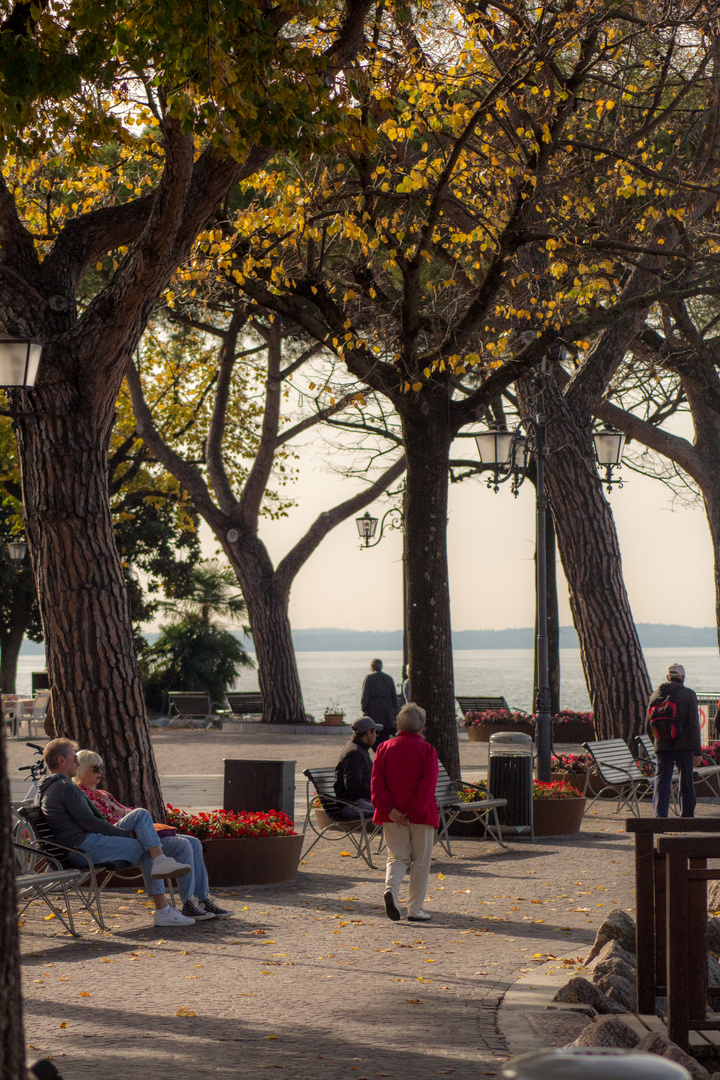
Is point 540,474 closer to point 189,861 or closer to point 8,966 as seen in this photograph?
point 189,861

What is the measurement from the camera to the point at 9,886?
3043 millimetres

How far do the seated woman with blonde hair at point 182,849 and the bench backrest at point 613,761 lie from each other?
23.0 ft

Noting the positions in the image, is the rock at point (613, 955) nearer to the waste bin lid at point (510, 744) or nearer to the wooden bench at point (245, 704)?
the waste bin lid at point (510, 744)

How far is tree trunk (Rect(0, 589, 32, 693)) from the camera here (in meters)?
39.6

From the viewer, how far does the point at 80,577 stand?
9.98 m

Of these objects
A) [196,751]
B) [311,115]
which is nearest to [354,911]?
[311,115]

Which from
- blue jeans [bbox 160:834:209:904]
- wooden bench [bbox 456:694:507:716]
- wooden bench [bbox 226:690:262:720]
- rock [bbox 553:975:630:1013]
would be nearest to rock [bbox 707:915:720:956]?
rock [bbox 553:975:630:1013]

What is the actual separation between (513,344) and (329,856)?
6678 millimetres

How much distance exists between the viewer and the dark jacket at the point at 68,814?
8.55 metres

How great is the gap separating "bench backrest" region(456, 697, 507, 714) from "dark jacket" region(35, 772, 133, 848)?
20.7 m

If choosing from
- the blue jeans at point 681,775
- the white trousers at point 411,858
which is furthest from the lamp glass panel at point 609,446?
the white trousers at point 411,858

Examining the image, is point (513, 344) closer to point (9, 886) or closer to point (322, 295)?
point (322, 295)

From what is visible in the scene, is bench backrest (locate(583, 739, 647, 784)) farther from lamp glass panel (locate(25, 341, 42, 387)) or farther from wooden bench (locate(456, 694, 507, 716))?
wooden bench (locate(456, 694, 507, 716))

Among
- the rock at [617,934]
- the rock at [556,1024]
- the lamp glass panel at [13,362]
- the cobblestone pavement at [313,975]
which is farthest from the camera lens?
the lamp glass panel at [13,362]
